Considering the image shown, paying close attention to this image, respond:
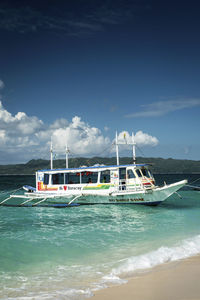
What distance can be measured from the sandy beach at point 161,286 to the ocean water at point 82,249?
0.42 m

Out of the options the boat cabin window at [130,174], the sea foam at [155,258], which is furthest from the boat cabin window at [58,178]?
the sea foam at [155,258]

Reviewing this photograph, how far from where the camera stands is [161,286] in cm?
680

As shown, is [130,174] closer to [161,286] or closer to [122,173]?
[122,173]

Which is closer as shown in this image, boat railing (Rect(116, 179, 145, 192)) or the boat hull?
the boat hull

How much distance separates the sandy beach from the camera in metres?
6.18

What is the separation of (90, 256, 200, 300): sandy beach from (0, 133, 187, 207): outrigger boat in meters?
14.9

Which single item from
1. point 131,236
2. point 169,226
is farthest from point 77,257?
point 169,226

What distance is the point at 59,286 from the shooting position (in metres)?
7.41

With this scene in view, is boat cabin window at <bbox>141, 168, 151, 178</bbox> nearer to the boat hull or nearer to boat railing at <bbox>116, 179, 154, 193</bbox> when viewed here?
boat railing at <bbox>116, 179, 154, 193</bbox>

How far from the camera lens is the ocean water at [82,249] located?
24.7 ft

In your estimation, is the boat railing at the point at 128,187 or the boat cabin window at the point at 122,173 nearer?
the boat railing at the point at 128,187

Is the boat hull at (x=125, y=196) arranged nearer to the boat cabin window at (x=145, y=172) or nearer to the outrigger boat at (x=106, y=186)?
the outrigger boat at (x=106, y=186)

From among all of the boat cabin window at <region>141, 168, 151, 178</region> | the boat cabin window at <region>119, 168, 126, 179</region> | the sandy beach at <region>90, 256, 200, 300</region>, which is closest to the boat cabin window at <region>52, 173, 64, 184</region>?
the boat cabin window at <region>119, 168, 126, 179</region>

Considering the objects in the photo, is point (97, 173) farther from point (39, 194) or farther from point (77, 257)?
point (77, 257)
